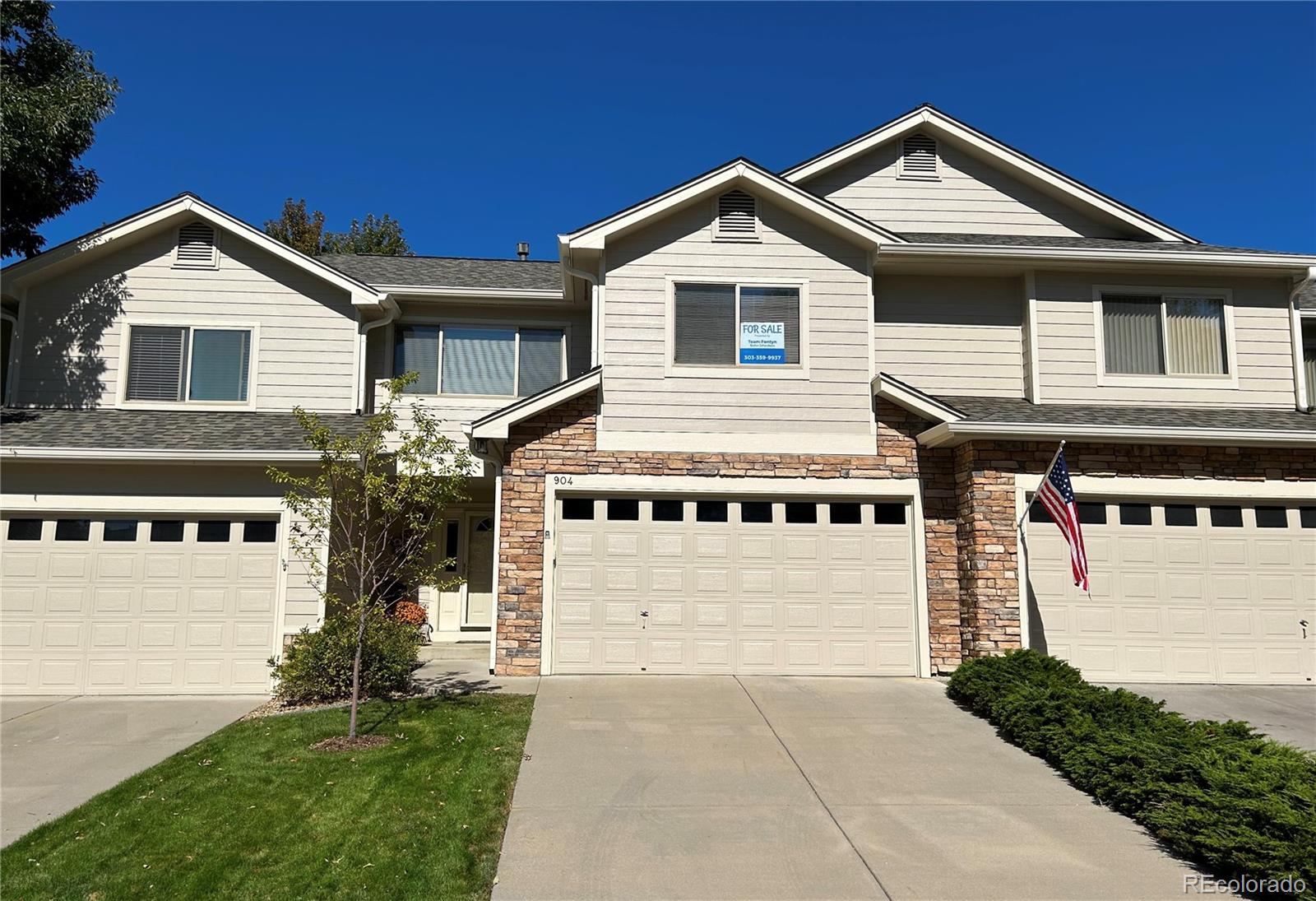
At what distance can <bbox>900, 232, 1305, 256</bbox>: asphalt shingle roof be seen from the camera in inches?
473

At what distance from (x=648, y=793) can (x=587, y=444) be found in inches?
213

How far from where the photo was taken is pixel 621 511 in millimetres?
11125

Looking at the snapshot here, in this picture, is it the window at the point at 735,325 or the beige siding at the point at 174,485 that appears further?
the window at the point at 735,325

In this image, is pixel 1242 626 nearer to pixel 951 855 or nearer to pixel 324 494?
pixel 951 855

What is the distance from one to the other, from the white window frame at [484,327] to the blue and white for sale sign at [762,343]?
12.3 ft

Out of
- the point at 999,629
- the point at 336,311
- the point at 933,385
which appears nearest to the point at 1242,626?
the point at 999,629

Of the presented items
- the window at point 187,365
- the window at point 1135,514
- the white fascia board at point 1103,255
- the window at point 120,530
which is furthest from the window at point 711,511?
the window at point 120,530

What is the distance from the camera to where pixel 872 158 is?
548 inches

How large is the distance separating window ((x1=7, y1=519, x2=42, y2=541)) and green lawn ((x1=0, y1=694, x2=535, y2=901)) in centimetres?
480

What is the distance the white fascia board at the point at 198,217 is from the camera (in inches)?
476

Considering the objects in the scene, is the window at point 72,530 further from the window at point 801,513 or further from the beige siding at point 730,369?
the window at point 801,513

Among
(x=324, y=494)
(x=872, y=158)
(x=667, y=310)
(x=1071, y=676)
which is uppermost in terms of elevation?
(x=872, y=158)

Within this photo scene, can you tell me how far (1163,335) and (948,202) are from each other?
406 centimetres

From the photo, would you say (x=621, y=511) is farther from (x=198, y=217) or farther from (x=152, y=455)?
(x=198, y=217)
